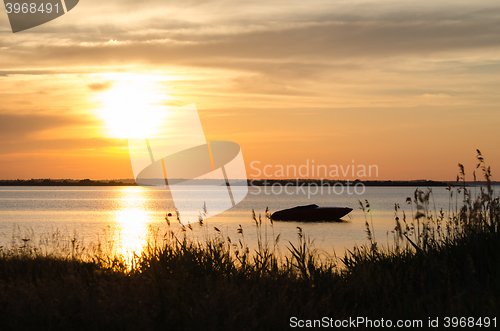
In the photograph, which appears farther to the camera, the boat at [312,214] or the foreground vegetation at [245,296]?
the boat at [312,214]

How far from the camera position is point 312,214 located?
48375 millimetres

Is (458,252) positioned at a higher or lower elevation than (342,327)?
higher

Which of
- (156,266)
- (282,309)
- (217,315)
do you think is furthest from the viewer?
(156,266)

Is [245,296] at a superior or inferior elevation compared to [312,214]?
superior

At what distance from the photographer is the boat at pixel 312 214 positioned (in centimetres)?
4656

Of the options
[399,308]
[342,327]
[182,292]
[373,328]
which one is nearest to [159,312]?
[182,292]

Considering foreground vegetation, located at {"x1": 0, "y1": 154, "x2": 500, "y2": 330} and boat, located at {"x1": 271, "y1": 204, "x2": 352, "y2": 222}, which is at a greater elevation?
foreground vegetation, located at {"x1": 0, "y1": 154, "x2": 500, "y2": 330}

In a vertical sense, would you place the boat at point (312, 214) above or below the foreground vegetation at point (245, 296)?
below

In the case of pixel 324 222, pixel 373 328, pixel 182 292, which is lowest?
pixel 324 222

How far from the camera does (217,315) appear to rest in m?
5.12

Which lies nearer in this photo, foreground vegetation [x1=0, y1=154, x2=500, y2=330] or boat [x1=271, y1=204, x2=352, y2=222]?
foreground vegetation [x1=0, y1=154, x2=500, y2=330]

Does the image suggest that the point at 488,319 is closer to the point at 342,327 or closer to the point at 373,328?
the point at 373,328

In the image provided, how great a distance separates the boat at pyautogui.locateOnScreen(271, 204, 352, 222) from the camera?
46.6 meters

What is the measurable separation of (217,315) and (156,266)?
230 centimetres
